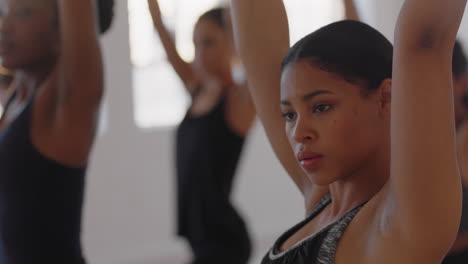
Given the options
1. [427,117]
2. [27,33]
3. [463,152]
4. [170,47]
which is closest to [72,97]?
[27,33]

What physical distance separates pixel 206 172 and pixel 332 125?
1.61 meters

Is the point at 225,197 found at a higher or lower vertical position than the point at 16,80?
lower

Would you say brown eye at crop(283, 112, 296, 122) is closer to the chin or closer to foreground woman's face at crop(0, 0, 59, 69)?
the chin

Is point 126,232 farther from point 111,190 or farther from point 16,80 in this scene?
point 16,80

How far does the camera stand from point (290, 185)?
14.3ft

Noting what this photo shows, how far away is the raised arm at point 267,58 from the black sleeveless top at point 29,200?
15.1 inches

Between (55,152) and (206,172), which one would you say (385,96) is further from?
(206,172)

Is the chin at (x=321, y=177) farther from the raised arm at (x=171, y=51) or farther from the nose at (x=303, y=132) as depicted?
the raised arm at (x=171, y=51)

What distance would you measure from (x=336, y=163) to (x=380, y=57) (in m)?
0.12

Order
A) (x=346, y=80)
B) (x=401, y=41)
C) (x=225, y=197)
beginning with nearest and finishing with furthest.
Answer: (x=401, y=41), (x=346, y=80), (x=225, y=197)

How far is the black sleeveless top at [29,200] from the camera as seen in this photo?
1.17m

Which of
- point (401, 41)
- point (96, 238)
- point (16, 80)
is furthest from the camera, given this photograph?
point (96, 238)

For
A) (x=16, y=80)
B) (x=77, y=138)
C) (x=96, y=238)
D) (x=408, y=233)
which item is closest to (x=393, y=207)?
(x=408, y=233)

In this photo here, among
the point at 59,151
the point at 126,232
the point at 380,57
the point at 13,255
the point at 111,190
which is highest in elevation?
the point at 380,57
